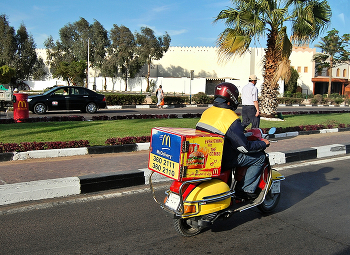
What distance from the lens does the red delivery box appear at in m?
3.34

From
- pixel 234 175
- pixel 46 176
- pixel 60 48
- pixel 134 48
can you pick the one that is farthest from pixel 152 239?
pixel 60 48

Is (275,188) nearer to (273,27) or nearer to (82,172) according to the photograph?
(82,172)

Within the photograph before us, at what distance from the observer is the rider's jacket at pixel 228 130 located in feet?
12.2

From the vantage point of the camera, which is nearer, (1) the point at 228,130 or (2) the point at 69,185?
(1) the point at 228,130

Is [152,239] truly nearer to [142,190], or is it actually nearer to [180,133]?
[180,133]

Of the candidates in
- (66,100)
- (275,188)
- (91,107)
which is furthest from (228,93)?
(91,107)

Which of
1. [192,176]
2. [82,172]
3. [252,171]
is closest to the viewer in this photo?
[192,176]

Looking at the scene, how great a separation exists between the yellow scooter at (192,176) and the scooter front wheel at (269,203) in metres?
0.64

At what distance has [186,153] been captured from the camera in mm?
3342

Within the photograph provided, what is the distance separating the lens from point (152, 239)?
3.70 meters

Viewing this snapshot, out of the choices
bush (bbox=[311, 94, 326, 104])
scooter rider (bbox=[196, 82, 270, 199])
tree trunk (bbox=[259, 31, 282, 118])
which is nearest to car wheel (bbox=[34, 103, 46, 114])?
tree trunk (bbox=[259, 31, 282, 118])

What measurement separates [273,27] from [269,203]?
1180 centimetres

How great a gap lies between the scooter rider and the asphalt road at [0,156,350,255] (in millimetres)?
559

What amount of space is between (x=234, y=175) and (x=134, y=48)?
4484 cm
